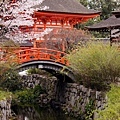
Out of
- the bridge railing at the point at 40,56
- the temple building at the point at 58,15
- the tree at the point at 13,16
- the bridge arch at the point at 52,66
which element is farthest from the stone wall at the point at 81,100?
the tree at the point at 13,16

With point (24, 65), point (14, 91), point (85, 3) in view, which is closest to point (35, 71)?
point (14, 91)

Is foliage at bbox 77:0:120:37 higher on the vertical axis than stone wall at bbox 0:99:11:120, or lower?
higher

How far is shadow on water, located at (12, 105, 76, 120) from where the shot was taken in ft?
59.1

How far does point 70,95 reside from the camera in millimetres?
20359

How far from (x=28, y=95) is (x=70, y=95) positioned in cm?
338

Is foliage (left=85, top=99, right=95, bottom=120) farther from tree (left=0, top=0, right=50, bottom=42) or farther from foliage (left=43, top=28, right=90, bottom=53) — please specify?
tree (left=0, top=0, right=50, bottom=42)

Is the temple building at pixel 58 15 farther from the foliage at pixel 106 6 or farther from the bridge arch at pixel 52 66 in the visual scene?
the foliage at pixel 106 6

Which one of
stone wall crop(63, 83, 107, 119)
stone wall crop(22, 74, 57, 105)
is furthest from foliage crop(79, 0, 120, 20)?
stone wall crop(63, 83, 107, 119)

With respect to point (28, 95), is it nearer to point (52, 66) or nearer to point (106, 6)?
point (52, 66)

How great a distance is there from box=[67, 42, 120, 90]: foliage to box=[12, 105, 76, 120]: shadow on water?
8.38ft

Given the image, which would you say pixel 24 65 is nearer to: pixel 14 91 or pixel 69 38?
pixel 69 38

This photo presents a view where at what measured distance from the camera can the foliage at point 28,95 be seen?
2227cm

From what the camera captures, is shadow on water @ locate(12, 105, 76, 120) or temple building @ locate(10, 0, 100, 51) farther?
temple building @ locate(10, 0, 100, 51)

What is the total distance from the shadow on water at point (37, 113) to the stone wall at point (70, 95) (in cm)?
56
